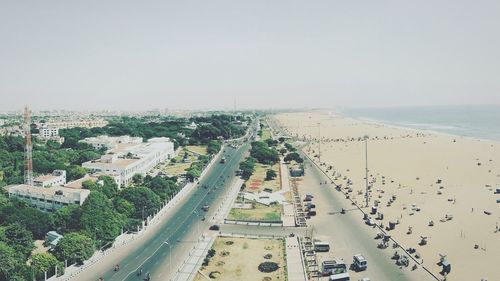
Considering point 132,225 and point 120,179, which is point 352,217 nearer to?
point 132,225

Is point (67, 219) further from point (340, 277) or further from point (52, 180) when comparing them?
point (340, 277)

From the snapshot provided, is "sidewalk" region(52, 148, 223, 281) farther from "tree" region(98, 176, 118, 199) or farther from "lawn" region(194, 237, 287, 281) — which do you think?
"lawn" region(194, 237, 287, 281)

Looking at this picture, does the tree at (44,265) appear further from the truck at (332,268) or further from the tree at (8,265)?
the truck at (332,268)

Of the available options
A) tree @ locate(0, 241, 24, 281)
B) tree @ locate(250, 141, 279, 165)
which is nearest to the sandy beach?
tree @ locate(250, 141, 279, 165)

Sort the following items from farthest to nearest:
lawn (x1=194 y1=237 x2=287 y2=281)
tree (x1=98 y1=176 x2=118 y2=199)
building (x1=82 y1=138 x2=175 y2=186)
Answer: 1. building (x1=82 y1=138 x2=175 y2=186)
2. tree (x1=98 y1=176 x2=118 y2=199)
3. lawn (x1=194 y1=237 x2=287 y2=281)

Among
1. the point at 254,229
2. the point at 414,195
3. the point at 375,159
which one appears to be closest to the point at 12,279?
the point at 254,229

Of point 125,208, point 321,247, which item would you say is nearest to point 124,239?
point 125,208

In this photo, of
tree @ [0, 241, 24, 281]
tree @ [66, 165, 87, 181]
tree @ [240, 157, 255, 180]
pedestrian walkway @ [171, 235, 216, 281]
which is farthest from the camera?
tree @ [240, 157, 255, 180]
